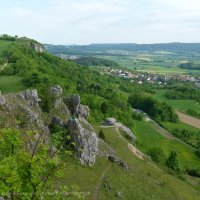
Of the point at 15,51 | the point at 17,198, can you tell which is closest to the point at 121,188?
the point at 17,198

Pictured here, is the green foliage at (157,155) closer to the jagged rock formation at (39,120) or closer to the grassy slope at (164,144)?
the grassy slope at (164,144)

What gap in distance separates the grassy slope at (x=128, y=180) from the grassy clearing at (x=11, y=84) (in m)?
32.6

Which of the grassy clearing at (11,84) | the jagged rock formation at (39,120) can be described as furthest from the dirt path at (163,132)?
the jagged rock formation at (39,120)

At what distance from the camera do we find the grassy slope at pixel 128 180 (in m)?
47.4

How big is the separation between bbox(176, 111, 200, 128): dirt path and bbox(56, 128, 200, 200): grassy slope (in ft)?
266

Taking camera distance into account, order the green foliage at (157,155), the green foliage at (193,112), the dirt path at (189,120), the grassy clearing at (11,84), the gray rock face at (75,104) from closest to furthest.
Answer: the gray rock face at (75,104) → the green foliage at (157,155) → the grassy clearing at (11,84) → the dirt path at (189,120) → the green foliage at (193,112)

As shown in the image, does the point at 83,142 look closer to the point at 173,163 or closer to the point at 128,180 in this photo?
the point at 128,180

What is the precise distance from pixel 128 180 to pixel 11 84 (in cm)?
5619

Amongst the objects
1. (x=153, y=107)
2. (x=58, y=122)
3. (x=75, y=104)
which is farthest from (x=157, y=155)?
(x=153, y=107)

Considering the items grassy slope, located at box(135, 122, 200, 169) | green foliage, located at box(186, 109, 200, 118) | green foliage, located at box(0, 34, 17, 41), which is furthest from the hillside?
green foliage, located at box(0, 34, 17, 41)

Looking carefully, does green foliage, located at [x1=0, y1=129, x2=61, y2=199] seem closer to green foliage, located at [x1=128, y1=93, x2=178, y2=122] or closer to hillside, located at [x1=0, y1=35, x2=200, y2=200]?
hillside, located at [x1=0, y1=35, x2=200, y2=200]

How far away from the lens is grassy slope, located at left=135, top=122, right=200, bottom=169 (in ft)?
322

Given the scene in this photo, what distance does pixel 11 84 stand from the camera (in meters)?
102

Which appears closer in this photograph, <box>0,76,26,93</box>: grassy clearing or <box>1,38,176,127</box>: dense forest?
<box>0,76,26,93</box>: grassy clearing
